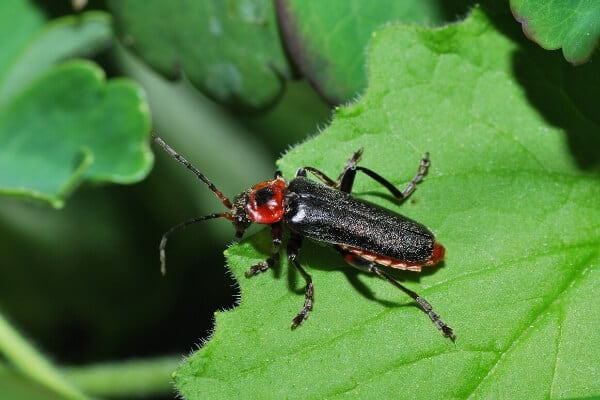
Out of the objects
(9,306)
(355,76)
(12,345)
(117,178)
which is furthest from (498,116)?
(9,306)

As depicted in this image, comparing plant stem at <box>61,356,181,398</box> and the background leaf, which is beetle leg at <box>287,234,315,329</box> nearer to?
the background leaf

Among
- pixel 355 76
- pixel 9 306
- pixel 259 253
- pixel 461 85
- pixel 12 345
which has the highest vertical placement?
pixel 461 85

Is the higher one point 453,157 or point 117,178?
point 453,157

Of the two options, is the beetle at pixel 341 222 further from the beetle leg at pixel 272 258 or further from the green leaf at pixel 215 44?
the green leaf at pixel 215 44

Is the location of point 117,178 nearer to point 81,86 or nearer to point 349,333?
point 81,86

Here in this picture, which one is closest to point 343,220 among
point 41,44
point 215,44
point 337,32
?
point 337,32

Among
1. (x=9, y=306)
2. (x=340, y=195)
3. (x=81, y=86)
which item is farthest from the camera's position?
(x=9, y=306)
